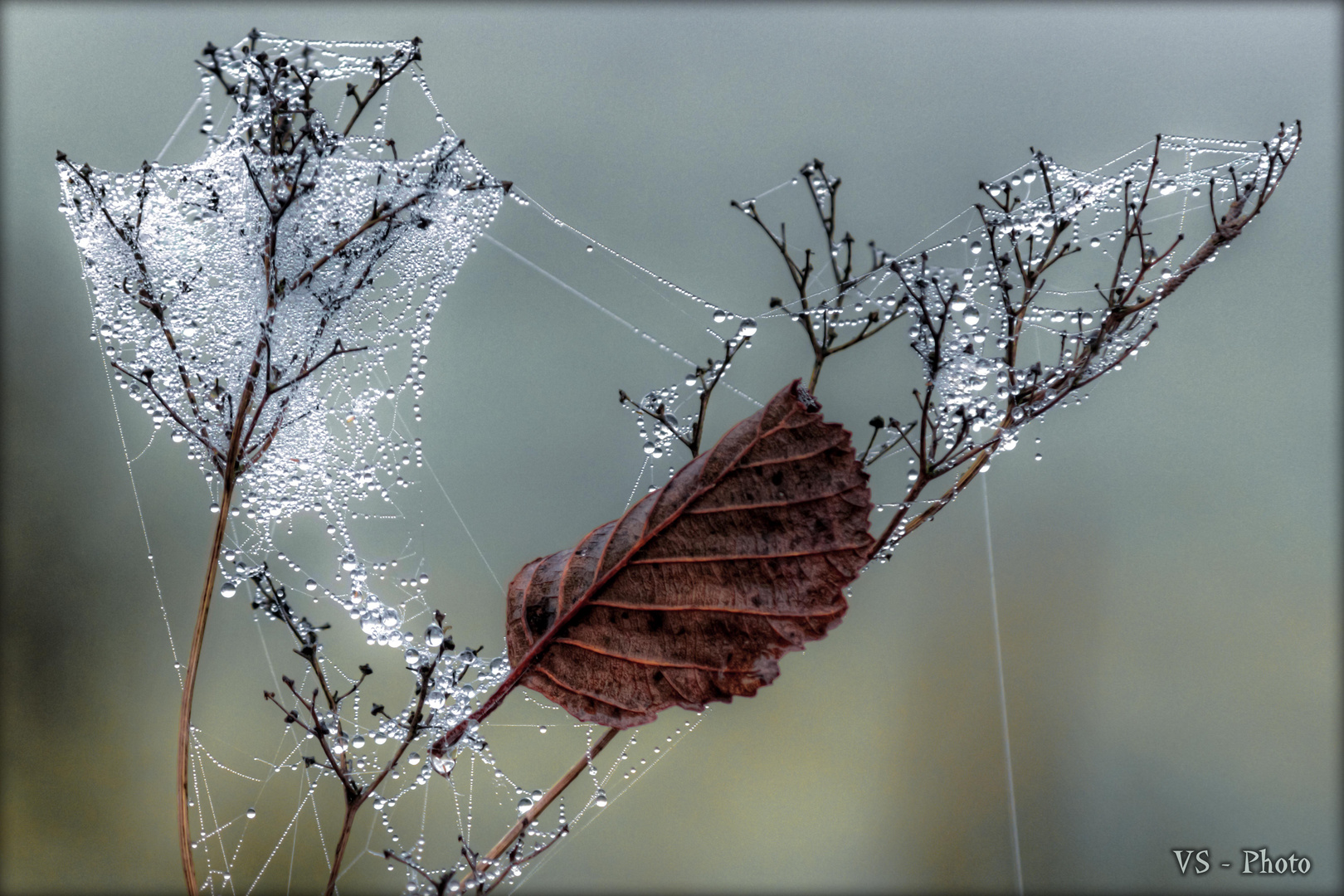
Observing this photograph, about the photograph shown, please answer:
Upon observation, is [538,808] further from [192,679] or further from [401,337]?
[401,337]

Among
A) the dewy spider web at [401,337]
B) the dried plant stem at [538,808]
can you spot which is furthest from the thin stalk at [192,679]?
the dried plant stem at [538,808]

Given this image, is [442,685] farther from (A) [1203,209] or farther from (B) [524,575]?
(A) [1203,209]

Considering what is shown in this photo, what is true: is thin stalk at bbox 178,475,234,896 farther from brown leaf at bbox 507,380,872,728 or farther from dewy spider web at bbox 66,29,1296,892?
brown leaf at bbox 507,380,872,728

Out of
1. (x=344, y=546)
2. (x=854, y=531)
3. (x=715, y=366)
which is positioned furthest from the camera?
(x=344, y=546)

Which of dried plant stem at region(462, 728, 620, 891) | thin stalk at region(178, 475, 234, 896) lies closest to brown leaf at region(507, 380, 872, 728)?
dried plant stem at region(462, 728, 620, 891)

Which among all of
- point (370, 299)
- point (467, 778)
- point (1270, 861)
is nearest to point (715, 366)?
point (370, 299)

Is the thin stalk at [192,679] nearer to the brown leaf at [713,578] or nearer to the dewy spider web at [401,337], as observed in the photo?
the dewy spider web at [401,337]

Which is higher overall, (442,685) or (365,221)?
(365,221)
